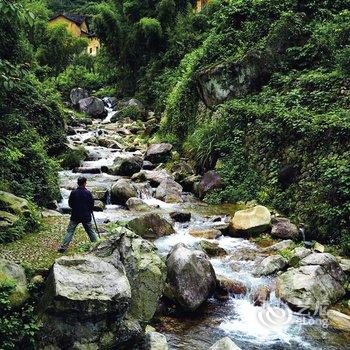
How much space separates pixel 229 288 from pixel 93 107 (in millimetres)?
29874

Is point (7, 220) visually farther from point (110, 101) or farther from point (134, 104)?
point (110, 101)

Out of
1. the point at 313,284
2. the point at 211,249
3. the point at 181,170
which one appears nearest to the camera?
the point at 313,284

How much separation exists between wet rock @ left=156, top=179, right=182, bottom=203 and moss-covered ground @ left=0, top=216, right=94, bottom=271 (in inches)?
217

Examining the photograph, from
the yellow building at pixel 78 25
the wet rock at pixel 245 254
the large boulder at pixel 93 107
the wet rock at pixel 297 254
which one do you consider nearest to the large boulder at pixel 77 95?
the large boulder at pixel 93 107

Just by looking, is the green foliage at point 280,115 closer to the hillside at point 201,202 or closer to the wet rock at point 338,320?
the hillside at point 201,202

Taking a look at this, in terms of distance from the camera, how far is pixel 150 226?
1220cm

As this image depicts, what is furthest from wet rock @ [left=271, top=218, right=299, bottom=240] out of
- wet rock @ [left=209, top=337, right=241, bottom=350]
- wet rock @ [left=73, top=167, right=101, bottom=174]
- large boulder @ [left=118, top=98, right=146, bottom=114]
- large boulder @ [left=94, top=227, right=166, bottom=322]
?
large boulder @ [left=118, top=98, right=146, bottom=114]

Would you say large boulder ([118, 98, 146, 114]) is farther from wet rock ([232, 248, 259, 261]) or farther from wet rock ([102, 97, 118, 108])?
wet rock ([232, 248, 259, 261])

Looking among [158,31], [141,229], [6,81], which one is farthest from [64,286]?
[158,31]

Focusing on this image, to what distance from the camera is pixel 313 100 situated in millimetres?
15820

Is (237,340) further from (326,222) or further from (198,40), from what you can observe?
(198,40)

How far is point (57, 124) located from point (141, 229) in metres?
9.57

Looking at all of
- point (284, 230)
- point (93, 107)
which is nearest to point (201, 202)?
point (284, 230)

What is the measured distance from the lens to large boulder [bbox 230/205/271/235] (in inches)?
490
